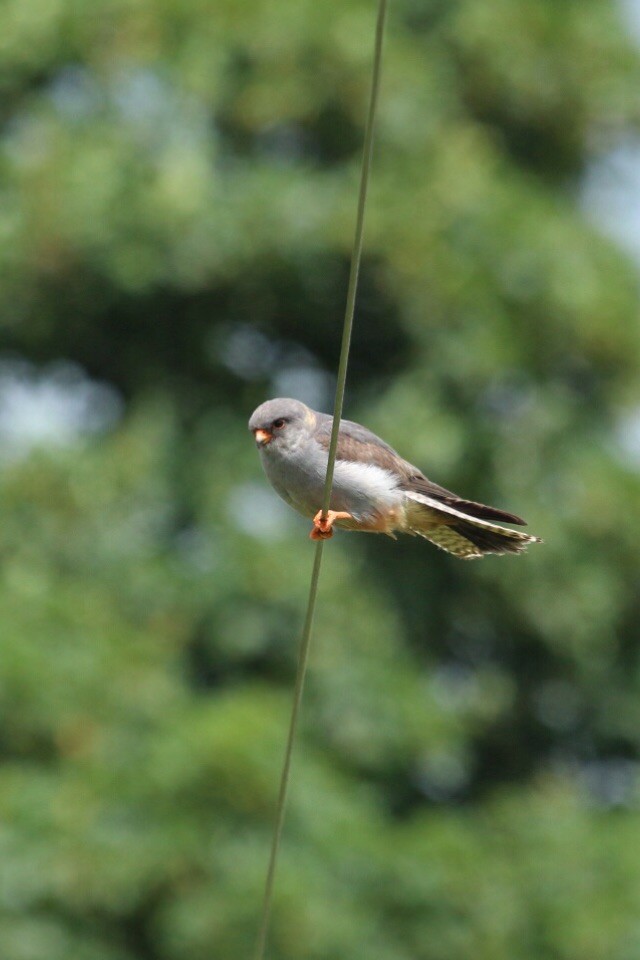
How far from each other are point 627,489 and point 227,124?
350 cm

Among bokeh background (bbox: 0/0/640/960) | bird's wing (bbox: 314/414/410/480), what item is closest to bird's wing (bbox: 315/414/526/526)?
bird's wing (bbox: 314/414/410/480)

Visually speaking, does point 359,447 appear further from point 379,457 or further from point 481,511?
point 481,511

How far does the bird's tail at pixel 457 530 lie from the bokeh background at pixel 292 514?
308cm

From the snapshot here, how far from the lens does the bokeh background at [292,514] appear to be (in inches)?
303

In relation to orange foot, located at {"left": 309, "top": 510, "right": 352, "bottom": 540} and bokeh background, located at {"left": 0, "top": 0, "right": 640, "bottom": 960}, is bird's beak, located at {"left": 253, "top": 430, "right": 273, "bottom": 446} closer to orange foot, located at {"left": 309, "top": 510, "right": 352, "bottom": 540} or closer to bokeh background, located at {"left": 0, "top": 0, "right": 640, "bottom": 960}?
A: orange foot, located at {"left": 309, "top": 510, "right": 352, "bottom": 540}

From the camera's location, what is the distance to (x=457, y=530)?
470cm

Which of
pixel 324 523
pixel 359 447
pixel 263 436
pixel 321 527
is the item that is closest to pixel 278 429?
pixel 263 436

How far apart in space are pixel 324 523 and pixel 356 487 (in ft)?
2.01

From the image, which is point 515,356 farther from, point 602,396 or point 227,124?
point 227,124

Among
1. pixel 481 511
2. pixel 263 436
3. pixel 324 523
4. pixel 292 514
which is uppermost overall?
pixel 292 514

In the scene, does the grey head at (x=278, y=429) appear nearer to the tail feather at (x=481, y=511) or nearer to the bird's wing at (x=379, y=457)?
the bird's wing at (x=379, y=457)

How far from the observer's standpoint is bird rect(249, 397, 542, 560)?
4488 mm

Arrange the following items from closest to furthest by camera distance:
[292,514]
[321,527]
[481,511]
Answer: [321,527] < [481,511] < [292,514]

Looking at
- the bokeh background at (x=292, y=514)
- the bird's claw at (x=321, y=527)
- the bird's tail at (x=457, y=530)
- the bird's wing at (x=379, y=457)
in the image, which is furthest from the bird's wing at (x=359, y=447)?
the bokeh background at (x=292, y=514)
